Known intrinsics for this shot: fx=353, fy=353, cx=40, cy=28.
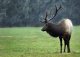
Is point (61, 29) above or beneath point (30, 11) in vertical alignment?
beneath

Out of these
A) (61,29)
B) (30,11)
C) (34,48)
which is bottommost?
(34,48)

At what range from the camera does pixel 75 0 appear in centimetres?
4950

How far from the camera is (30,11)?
2072 inches

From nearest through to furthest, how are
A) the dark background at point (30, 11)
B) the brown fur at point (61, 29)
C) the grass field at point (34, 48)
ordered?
the grass field at point (34, 48) < the brown fur at point (61, 29) < the dark background at point (30, 11)

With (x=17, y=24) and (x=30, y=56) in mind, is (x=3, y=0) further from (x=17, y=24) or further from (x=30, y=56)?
(x=30, y=56)

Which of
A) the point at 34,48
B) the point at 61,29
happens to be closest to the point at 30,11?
the point at 34,48

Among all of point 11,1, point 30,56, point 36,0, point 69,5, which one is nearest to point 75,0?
point 69,5

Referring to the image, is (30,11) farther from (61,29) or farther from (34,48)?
(61,29)

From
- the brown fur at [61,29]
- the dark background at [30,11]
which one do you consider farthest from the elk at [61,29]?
the dark background at [30,11]

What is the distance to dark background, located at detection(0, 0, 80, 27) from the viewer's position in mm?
45750

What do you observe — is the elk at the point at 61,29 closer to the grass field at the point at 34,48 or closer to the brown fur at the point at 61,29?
the brown fur at the point at 61,29

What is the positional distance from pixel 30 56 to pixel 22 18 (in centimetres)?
3855

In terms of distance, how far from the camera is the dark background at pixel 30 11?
45.8 metres

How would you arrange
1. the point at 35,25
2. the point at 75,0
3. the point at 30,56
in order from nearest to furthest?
the point at 30,56
the point at 35,25
the point at 75,0
